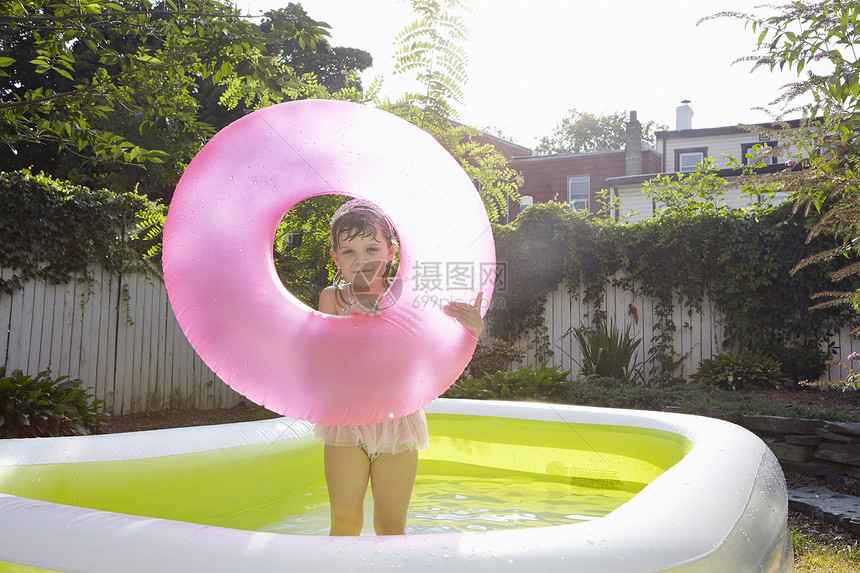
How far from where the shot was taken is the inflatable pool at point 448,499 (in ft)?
4.12

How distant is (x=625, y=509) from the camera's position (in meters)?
1.51

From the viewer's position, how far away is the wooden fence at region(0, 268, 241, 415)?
5.11 m

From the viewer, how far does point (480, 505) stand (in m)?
3.12

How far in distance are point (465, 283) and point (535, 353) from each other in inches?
217

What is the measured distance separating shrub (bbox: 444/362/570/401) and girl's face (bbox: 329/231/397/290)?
3.29 meters

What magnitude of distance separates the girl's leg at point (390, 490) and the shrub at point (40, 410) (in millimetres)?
2744

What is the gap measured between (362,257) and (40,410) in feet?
9.84

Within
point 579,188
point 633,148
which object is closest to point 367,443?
point 633,148

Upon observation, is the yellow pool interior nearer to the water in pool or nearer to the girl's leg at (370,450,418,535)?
the water in pool

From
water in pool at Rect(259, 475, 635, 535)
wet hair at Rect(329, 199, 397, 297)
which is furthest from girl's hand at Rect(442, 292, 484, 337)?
water in pool at Rect(259, 475, 635, 535)

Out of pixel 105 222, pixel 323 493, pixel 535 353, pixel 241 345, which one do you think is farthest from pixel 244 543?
pixel 535 353

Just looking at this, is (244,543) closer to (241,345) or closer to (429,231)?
(241,345)

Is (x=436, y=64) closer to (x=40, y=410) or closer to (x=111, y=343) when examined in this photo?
(x=40, y=410)

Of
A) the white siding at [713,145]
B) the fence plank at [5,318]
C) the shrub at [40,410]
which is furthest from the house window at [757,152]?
the fence plank at [5,318]
